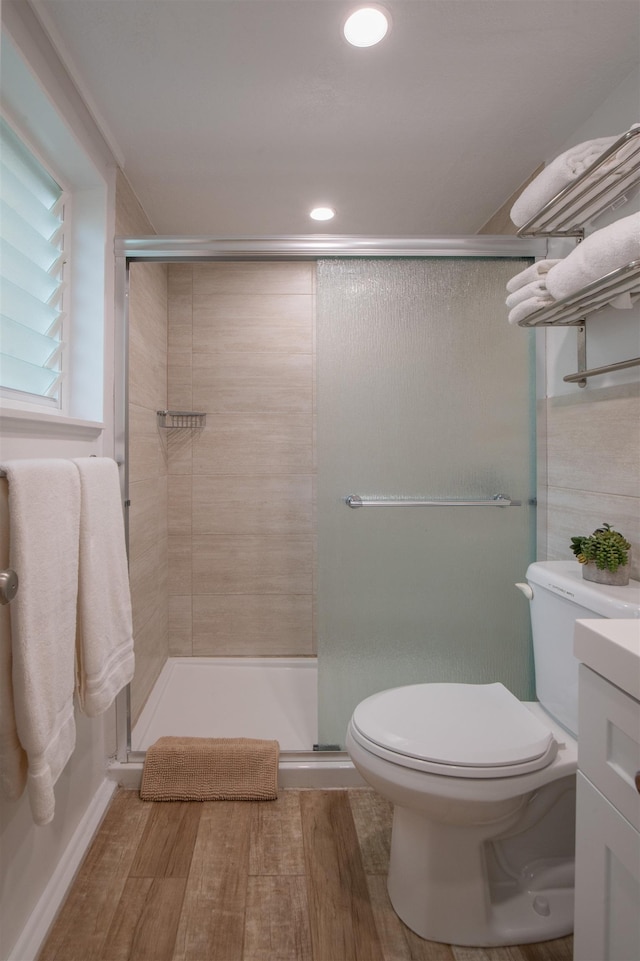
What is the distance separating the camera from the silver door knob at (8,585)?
2.93ft

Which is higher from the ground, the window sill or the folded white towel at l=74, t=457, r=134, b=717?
the window sill

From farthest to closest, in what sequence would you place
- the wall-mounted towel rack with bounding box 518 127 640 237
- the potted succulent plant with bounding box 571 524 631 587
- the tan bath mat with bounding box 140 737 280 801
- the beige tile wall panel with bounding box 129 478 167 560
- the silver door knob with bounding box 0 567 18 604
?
the beige tile wall panel with bounding box 129 478 167 560 < the tan bath mat with bounding box 140 737 280 801 < the potted succulent plant with bounding box 571 524 631 587 < the wall-mounted towel rack with bounding box 518 127 640 237 < the silver door knob with bounding box 0 567 18 604

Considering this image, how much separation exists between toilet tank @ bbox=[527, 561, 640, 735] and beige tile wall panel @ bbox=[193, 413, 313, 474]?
1.47m

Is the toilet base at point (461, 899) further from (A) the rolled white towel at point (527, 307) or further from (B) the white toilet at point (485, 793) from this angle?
(A) the rolled white towel at point (527, 307)

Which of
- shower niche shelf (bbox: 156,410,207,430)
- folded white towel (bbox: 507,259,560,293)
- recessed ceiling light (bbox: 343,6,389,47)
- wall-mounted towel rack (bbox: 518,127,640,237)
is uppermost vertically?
recessed ceiling light (bbox: 343,6,389,47)

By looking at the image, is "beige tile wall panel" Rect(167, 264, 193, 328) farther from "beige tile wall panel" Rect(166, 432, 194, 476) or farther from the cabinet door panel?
the cabinet door panel

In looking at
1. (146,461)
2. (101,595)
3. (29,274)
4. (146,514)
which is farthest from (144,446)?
(101,595)

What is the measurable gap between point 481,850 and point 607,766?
2.18 feet

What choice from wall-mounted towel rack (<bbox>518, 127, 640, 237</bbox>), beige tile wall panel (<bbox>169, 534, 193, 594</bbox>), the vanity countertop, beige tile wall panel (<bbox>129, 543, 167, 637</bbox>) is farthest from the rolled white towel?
beige tile wall panel (<bbox>169, 534, 193, 594</bbox>)

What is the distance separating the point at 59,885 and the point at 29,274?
1624mm


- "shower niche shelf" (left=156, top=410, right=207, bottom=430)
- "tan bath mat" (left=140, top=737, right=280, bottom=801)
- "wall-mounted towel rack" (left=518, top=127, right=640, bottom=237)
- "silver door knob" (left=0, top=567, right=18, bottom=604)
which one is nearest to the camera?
"silver door knob" (left=0, top=567, right=18, bottom=604)

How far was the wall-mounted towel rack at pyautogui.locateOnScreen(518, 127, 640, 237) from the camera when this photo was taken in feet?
3.72

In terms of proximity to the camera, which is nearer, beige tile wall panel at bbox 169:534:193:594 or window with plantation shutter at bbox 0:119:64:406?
window with plantation shutter at bbox 0:119:64:406

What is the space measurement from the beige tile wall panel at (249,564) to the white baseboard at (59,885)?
1138 mm
